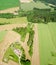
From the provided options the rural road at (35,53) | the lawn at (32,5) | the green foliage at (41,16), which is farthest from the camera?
the lawn at (32,5)

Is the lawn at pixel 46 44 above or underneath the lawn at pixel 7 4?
above

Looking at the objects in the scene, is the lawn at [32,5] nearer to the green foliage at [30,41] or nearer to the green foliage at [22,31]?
the green foliage at [22,31]

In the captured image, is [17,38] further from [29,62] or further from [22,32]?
[29,62]

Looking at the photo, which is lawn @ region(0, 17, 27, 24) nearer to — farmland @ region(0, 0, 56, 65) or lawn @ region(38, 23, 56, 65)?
farmland @ region(0, 0, 56, 65)

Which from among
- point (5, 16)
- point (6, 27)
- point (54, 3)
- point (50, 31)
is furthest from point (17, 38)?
point (54, 3)

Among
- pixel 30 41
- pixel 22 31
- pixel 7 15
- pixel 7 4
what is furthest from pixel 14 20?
pixel 30 41

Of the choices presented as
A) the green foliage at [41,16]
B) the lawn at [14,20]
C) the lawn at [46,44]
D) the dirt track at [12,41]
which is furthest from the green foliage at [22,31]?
the green foliage at [41,16]

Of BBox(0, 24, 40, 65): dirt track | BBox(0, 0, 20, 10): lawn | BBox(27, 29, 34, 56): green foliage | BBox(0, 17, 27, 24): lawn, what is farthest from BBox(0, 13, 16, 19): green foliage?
BBox(27, 29, 34, 56): green foliage

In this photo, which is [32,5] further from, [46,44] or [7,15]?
[46,44]
